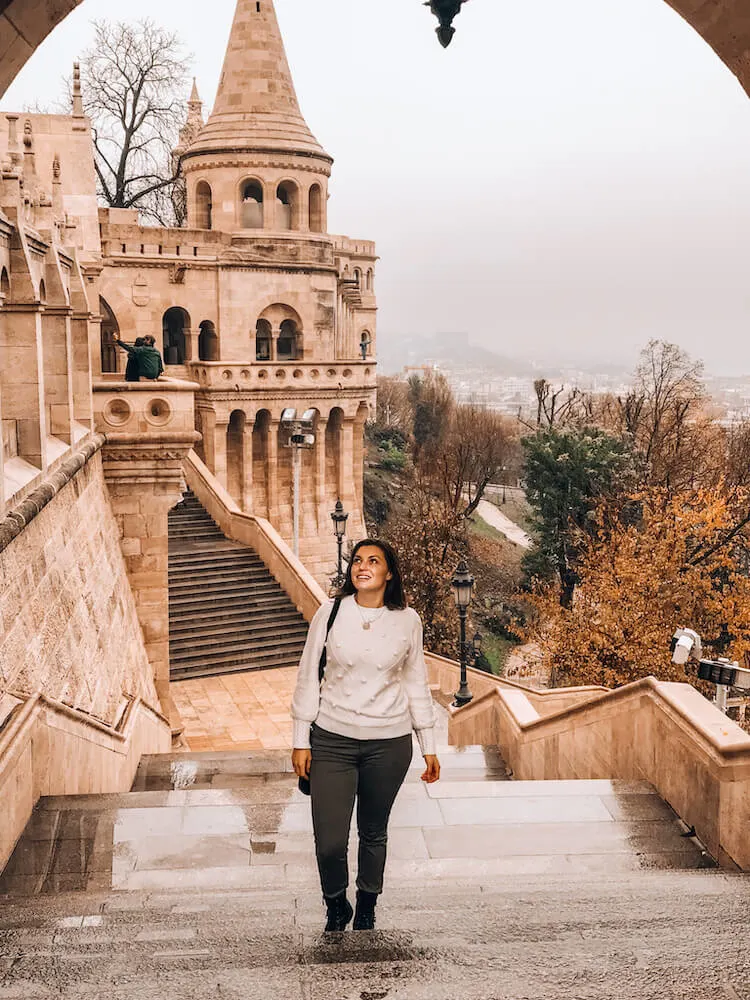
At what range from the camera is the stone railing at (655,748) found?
4.74m

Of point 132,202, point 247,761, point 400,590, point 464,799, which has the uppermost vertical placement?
point 132,202

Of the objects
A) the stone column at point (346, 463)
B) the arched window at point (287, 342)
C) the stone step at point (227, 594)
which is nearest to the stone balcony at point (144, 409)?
the stone step at point (227, 594)

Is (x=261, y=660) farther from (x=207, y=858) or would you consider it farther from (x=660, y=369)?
(x=660, y=369)

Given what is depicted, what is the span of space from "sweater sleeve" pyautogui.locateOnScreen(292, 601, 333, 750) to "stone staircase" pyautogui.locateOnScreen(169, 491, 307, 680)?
42.9ft

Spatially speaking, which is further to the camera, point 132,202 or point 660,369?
point 660,369

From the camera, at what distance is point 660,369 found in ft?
132

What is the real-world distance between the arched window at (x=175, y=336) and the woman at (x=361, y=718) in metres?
27.5

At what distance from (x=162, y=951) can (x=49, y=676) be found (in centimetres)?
379

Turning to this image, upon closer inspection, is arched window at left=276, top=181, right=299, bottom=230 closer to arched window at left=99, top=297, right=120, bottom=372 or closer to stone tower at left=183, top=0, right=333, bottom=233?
stone tower at left=183, top=0, right=333, bottom=233

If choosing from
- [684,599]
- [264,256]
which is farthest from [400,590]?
[264,256]

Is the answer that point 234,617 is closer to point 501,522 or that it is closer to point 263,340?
point 263,340

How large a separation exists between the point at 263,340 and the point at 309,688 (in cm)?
2841

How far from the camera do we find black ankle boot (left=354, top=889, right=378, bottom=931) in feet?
11.9

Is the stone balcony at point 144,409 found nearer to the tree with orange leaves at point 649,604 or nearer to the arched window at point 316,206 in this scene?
the tree with orange leaves at point 649,604
